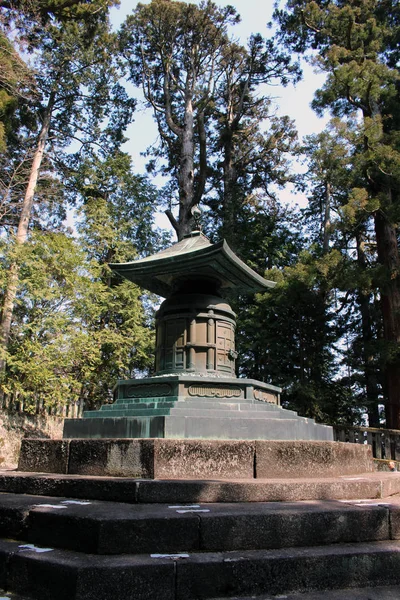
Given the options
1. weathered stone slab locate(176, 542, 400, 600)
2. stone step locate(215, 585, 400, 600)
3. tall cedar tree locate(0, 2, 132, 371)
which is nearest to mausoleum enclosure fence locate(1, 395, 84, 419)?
tall cedar tree locate(0, 2, 132, 371)

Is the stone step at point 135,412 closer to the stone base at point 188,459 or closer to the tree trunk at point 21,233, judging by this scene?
the stone base at point 188,459

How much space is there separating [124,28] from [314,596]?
21.5 meters

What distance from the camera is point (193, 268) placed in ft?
20.8

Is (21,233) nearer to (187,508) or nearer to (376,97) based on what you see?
(376,97)

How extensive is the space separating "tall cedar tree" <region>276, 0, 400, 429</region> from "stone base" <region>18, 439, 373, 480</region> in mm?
7693

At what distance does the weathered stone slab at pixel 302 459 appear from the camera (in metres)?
4.29

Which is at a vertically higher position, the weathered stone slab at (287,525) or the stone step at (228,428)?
the stone step at (228,428)

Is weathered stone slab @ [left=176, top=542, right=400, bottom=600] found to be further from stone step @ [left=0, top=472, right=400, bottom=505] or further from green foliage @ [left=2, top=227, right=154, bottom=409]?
green foliage @ [left=2, top=227, right=154, bottom=409]

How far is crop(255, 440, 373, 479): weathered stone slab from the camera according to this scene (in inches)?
169

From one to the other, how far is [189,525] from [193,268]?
388cm

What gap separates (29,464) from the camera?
484cm

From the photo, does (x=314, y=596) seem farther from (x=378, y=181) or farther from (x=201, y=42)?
(x=201, y=42)

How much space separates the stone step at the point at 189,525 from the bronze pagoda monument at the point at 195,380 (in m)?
1.35

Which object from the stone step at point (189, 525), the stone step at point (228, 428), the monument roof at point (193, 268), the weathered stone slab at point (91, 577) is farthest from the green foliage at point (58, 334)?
the weathered stone slab at point (91, 577)
